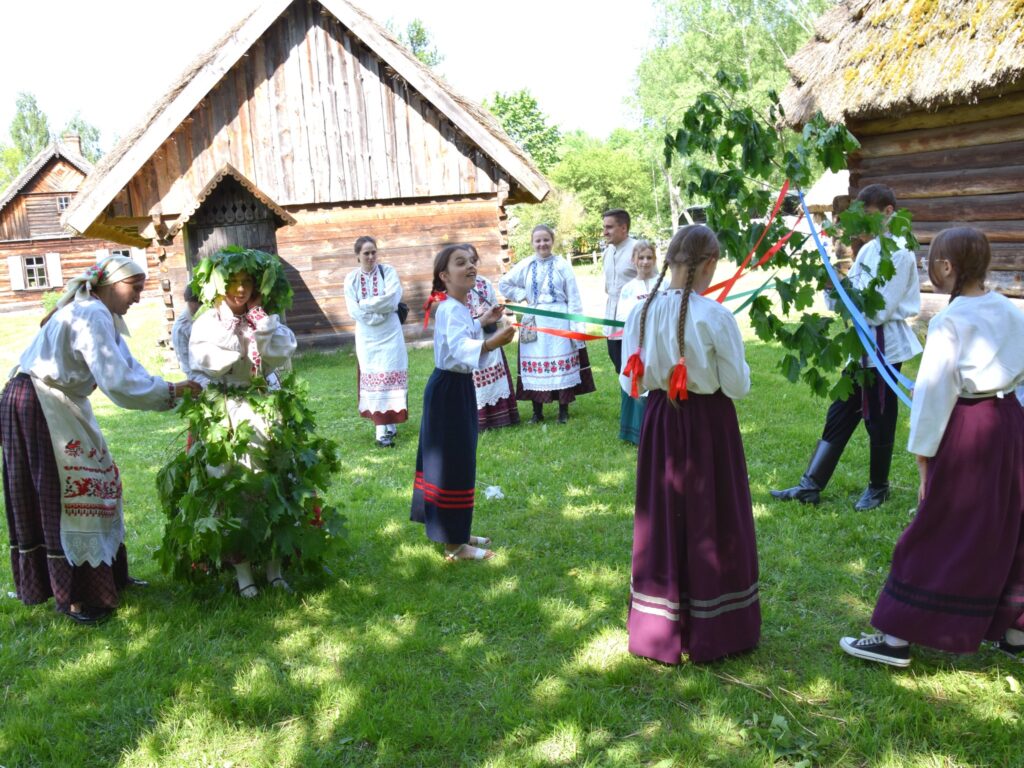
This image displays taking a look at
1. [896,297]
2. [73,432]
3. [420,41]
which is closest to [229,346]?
Answer: [73,432]

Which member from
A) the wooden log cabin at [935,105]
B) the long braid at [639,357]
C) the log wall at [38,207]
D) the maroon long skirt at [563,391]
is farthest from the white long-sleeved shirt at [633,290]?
the log wall at [38,207]

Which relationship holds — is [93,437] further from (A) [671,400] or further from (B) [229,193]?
(B) [229,193]

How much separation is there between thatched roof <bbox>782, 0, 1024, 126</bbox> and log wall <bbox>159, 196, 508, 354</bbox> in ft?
17.8

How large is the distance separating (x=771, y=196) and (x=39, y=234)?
118ft

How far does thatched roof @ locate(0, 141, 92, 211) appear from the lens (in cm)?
3281

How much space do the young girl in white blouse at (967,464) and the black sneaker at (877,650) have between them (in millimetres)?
135

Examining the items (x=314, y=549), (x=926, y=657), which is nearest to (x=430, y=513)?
(x=314, y=549)

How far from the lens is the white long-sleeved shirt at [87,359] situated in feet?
13.0

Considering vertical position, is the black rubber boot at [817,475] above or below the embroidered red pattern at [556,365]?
below

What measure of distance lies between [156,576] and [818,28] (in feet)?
32.1

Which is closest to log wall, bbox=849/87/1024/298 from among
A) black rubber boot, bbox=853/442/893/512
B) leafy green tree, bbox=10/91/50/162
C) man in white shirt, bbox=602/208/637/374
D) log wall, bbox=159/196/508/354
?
man in white shirt, bbox=602/208/637/374

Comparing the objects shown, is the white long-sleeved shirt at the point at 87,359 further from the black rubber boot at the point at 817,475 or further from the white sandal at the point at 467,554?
the black rubber boot at the point at 817,475

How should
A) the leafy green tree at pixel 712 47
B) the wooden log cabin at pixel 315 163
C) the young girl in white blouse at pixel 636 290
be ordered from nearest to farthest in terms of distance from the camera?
the young girl in white blouse at pixel 636 290 < the wooden log cabin at pixel 315 163 < the leafy green tree at pixel 712 47

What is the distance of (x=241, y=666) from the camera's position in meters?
3.78
